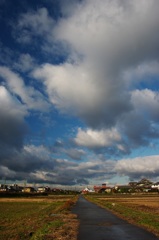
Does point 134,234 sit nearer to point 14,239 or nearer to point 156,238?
point 156,238

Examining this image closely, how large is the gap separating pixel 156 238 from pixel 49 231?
21.3ft

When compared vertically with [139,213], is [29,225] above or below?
below

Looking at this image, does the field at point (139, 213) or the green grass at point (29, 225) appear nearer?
the green grass at point (29, 225)

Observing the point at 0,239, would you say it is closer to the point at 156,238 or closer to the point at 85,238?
the point at 85,238

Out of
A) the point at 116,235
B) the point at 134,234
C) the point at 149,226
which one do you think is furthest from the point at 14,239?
the point at 149,226

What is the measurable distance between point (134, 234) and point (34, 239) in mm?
5881

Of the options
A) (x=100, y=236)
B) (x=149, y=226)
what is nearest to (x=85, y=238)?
(x=100, y=236)

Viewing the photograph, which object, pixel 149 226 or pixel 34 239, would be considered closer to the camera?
pixel 34 239

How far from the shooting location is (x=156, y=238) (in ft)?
53.2

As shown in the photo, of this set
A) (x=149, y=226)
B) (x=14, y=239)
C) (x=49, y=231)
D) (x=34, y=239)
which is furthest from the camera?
(x=149, y=226)

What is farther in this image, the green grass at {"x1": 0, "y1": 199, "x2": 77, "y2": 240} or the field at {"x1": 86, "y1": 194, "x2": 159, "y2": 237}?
the field at {"x1": 86, "y1": 194, "x2": 159, "y2": 237}

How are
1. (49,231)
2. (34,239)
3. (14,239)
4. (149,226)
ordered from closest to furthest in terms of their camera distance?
(34,239) → (14,239) → (49,231) → (149,226)

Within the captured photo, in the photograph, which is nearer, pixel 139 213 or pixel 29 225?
pixel 29 225

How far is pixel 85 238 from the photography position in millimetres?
16297
